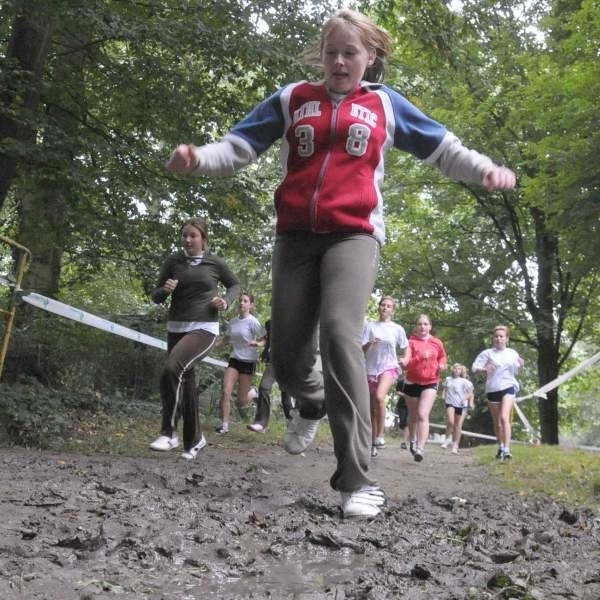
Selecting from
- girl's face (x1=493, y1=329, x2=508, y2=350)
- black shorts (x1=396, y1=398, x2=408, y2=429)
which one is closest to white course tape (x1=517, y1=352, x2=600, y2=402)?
girl's face (x1=493, y1=329, x2=508, y2=350)

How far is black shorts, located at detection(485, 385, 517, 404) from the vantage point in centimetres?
1202

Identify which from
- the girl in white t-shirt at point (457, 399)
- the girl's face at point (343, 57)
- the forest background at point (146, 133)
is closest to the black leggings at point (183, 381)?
the forest background at point (146, 133)

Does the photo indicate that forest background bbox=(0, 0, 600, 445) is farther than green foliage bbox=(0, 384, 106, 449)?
Yes

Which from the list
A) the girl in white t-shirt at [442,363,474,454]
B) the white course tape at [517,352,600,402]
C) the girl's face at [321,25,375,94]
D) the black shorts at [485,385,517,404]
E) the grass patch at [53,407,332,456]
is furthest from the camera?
the girl in white t-shirt at [442,363,474,454]

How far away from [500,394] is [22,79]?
7.43 meters

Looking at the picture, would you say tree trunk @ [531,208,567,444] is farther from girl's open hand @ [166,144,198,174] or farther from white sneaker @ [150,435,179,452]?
girl's open hand @ [166,144,198,174]

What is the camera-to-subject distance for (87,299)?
18.1m

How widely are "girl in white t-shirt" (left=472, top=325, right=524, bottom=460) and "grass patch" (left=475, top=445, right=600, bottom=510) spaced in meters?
0.35

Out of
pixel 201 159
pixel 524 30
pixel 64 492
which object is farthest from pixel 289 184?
pixel 524 30

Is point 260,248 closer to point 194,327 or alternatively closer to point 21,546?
point 194,327

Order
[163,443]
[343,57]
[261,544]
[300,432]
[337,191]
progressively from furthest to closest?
[163,443] → [300,432] → [343,57] → [337,191] → [261,544]

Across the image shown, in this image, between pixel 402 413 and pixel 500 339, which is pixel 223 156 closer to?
pixel 500 339

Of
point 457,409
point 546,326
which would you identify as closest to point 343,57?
point 457,409

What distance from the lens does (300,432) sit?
4.92 metres
